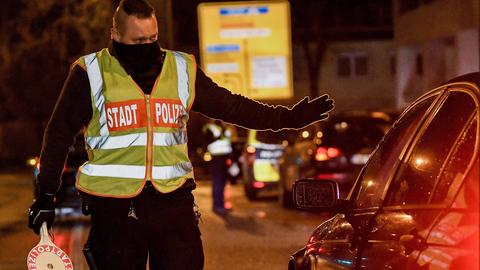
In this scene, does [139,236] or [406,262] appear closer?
[406,262]

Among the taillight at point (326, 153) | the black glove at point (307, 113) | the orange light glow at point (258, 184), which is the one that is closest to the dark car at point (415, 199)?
the black glove at point (307, 113)

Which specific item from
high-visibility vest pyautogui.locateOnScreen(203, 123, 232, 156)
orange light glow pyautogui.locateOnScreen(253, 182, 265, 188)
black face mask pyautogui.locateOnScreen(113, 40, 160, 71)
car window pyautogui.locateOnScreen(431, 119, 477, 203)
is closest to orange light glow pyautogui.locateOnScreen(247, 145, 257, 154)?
orange light glow pyautogui.locateOnScreen(253, 182, 265, 188)

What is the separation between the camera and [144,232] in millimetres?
4465

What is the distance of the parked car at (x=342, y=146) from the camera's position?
46.9ft

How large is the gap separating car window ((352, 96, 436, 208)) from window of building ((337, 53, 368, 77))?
4269cm

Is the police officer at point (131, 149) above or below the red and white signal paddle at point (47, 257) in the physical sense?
above

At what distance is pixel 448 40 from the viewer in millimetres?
29312

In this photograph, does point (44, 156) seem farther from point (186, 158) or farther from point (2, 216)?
point (2, 216)

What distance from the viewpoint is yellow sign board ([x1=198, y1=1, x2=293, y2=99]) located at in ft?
80.6

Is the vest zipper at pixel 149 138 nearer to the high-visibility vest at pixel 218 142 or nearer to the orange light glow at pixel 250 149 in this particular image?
the high-visibility vest at pixel 218 142

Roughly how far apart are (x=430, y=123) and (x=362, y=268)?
0.63 meters

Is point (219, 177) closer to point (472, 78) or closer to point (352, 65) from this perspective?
point (472, 78)

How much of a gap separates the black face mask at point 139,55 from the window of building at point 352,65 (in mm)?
42772

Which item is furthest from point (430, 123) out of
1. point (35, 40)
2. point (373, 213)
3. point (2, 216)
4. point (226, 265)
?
point (35, 40)
